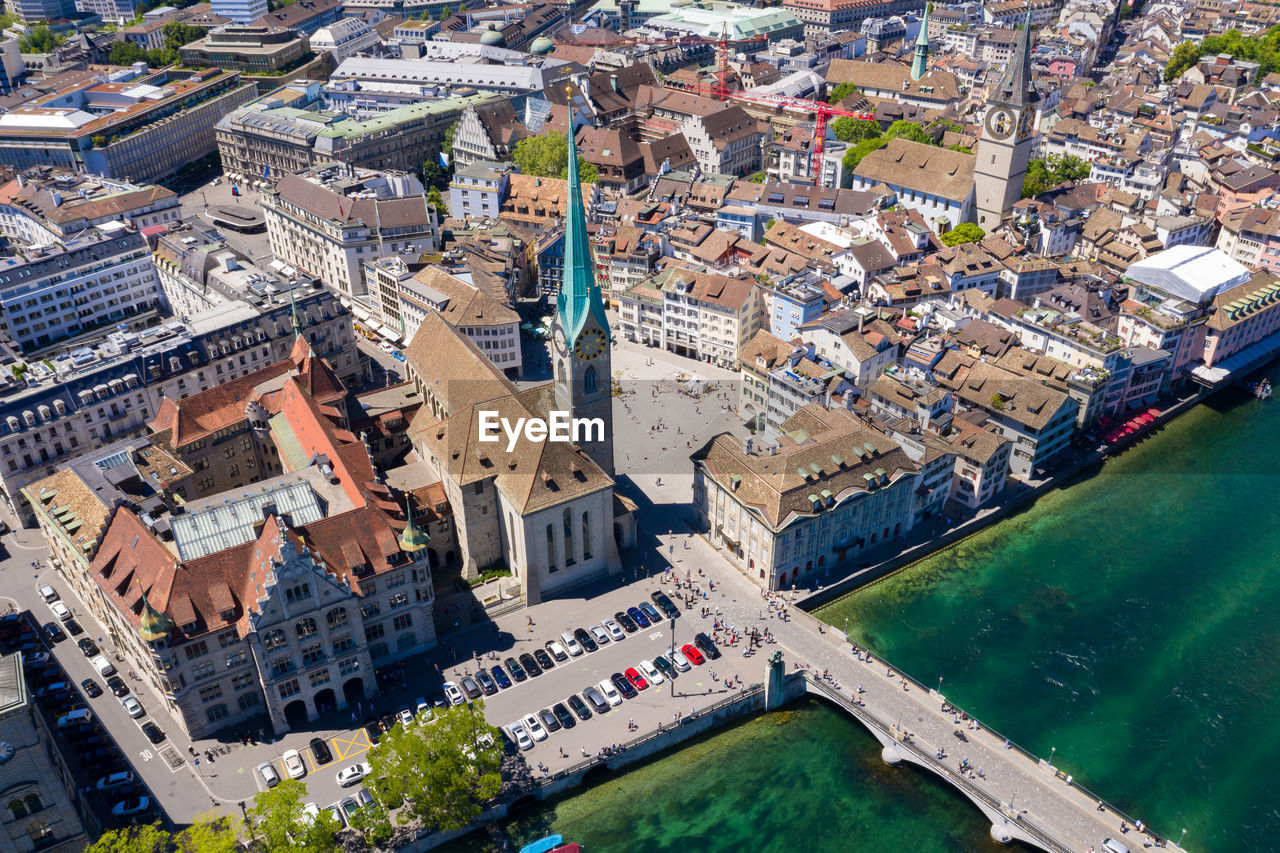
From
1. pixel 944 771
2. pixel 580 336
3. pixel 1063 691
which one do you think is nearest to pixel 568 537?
pixel 580 336

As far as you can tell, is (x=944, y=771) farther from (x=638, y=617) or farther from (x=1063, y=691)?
(x=638, y=617)

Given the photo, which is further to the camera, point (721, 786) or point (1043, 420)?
point (1043, 420)

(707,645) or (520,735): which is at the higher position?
(707,645)

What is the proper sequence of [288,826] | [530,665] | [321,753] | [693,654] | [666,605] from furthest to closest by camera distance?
[666,605] < [693,654] < [530,665] < [321,753] < [288,826]

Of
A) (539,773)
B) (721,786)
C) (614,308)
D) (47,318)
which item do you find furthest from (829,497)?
(47,318)

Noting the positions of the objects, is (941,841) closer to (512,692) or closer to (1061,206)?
(512,692)

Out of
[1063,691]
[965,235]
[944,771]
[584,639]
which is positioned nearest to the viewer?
[944,771]

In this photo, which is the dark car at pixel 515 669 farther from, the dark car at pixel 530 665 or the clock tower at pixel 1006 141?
the clock tower at pixel 1006 141

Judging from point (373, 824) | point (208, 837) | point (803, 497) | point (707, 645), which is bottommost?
point (707, 645)
